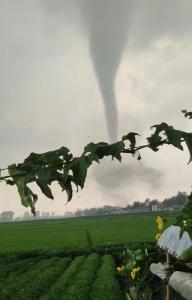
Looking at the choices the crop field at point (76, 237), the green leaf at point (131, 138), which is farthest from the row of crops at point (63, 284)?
the green leaf at point (131, 138)

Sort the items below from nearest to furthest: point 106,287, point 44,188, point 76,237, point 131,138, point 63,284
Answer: point 44,188 < point 131,138 < point 106,287 < point 63,284 < point 76,237

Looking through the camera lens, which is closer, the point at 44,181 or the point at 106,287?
the point at 44,181

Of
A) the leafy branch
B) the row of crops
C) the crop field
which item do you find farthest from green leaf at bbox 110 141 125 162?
the crop field

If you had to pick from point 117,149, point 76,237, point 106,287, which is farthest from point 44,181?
point 76,237

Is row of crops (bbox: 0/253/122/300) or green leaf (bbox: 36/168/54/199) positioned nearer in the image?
green leaf (bbox: 36/168/54/199)

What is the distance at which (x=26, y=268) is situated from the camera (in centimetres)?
2267

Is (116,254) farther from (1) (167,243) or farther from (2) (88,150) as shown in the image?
(2) (88,150)

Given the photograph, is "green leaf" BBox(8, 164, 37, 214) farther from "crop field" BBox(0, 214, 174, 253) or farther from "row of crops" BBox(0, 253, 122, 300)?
"crop field" BBox(0, 214, 174, 253)

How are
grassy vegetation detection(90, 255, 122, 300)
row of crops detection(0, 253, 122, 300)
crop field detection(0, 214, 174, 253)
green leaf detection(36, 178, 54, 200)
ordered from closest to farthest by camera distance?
green leaf detection(36, 178, 54, 200), grassy vegetation detection(90, 255, 122, 300), row of crops detection(0, 253, 122, 300), crop field detection(0, 214, 174, 253)

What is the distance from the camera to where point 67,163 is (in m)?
1.31

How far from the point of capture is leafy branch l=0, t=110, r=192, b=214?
1.25m

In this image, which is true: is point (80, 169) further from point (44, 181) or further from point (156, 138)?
point (156, 138)

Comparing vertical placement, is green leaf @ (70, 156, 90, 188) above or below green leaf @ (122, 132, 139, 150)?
below

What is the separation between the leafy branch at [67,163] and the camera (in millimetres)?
1245
